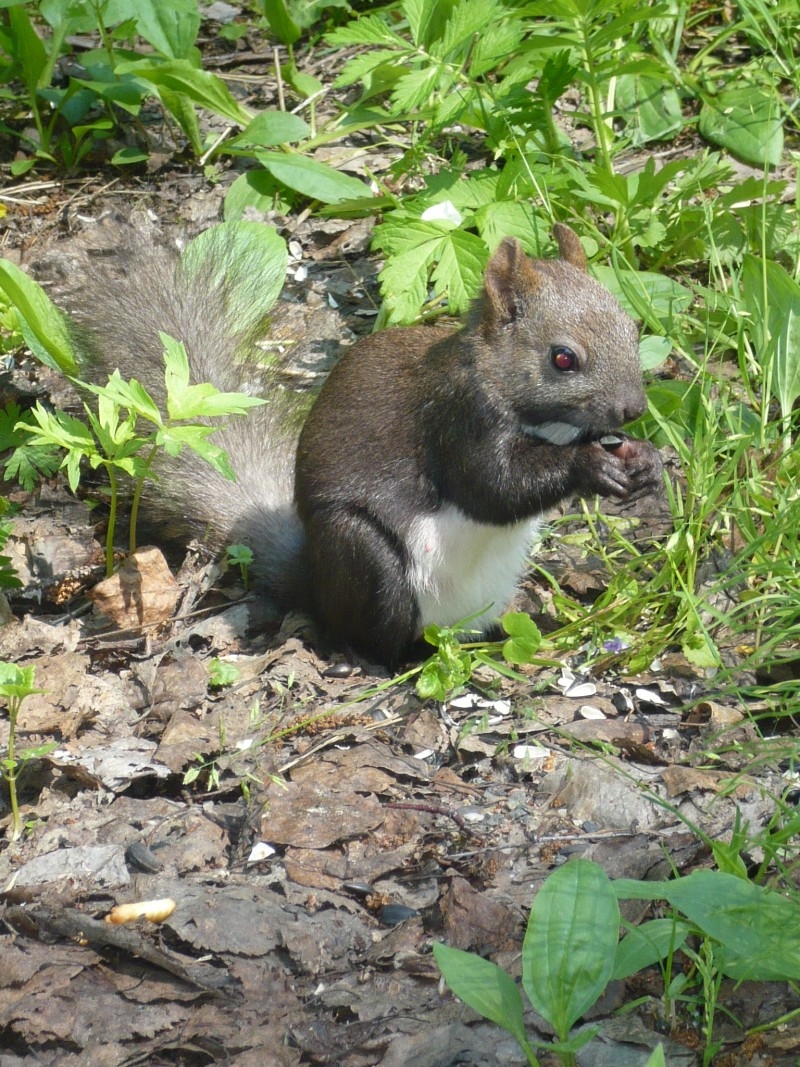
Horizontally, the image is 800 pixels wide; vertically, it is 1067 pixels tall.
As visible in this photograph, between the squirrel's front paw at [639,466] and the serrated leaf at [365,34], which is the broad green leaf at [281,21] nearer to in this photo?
the serrated leaf at [365,34]

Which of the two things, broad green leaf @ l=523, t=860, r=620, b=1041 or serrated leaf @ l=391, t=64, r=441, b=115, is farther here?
serrated leaf @ l=391, t=64, r=441, b=115

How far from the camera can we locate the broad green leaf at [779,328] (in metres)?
3.60

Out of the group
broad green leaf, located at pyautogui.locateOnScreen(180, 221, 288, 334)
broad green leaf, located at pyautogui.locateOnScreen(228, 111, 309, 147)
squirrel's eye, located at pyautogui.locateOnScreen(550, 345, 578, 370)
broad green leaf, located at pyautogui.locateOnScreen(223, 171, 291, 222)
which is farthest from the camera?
broad green leaf, located at pyautogui.locateOnScreen(223, 171, 291, 222)

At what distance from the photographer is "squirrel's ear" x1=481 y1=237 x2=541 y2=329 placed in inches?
136

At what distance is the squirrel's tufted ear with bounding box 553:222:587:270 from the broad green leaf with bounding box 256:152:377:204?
132 cm

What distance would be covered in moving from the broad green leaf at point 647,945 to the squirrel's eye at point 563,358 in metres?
1.68

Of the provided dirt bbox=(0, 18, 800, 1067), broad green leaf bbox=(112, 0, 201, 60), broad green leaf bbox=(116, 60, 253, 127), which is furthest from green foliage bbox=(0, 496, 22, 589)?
broad green leaf bbox=(112, 0, 201, 60)

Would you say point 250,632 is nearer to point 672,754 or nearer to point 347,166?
point 672,754

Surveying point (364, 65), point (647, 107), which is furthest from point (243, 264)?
point (647, 107)

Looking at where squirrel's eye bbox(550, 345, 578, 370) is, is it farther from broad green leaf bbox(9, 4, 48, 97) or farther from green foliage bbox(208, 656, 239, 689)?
broad green leaf bbox(9, 4, 48, 97)

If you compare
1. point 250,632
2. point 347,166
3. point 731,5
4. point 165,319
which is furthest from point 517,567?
point 731,5

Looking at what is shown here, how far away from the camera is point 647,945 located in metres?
2.08

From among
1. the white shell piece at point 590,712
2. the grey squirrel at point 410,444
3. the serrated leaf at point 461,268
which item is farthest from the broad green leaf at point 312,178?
the white shell piece at point 590,712

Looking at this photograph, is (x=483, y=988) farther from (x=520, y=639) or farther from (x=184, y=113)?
(x=184, y=113)
